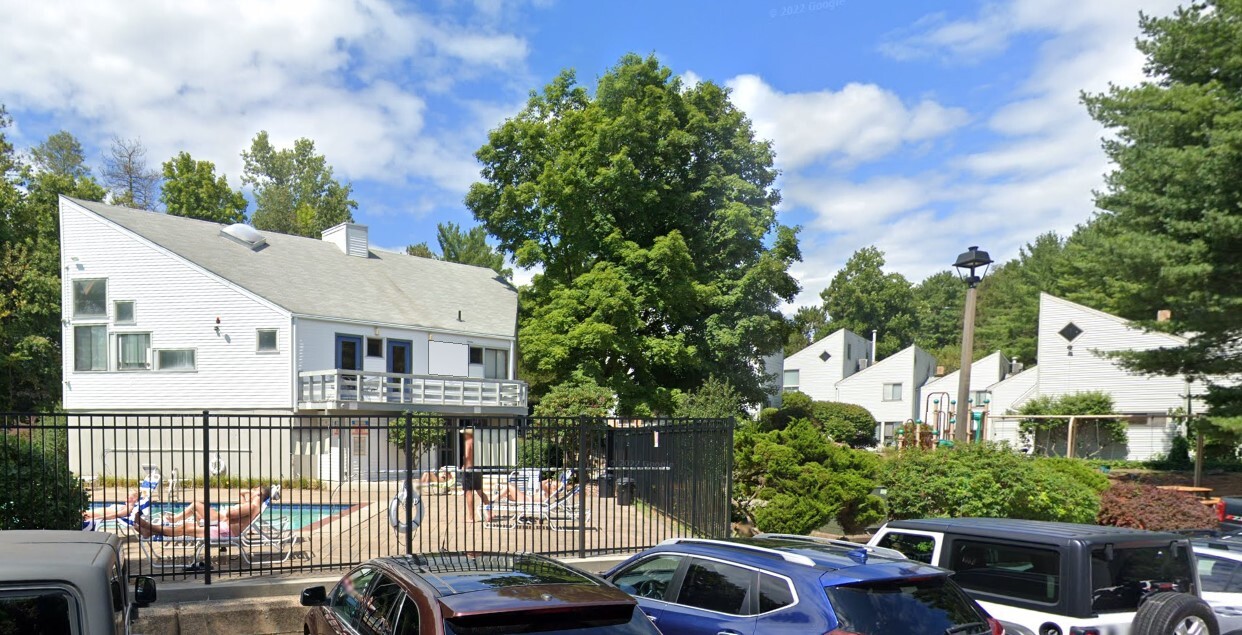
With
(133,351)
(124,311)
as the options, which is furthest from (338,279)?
(133,351)

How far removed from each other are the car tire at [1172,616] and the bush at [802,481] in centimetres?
658

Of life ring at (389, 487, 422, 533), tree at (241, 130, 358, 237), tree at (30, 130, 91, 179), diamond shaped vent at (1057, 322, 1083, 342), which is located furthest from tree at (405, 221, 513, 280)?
life ring at (389, 487, 422, 533)

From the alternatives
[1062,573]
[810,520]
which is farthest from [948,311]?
[1062,573]

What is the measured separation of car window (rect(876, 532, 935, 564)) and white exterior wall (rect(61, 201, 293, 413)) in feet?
77.4

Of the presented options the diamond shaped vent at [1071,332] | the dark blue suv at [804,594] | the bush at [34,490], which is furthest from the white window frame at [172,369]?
the diamond shaped vent at [1071,332]

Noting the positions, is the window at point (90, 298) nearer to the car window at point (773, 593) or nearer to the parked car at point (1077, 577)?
the car window at point (773, 593)

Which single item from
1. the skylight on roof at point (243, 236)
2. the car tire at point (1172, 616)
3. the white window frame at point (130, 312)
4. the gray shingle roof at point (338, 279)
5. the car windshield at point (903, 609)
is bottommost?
the car tire at point (1172, 616)

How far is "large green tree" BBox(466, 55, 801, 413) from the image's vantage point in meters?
29.6

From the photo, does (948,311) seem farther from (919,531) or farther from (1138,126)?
(919,531)

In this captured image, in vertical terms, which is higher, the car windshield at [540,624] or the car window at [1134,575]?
the car windshield at [540,624]

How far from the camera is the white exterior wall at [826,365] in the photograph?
58.3 m

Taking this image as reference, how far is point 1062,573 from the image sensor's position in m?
6.09

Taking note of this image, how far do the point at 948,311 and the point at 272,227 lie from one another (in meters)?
66.6

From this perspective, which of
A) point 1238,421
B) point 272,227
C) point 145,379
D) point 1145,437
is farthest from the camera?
point 272,227
